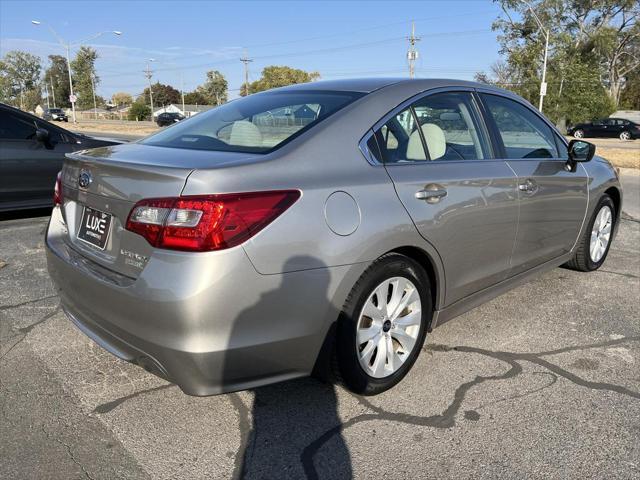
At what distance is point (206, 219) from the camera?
2145 mm

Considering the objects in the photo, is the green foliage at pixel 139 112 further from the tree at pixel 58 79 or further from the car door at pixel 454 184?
the car door at pixel 454 184

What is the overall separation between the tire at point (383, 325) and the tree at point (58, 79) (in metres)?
126

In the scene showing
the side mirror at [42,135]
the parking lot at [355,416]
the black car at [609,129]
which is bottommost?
the parking lot at [355,416]

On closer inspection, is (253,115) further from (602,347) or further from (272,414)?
(602,347)

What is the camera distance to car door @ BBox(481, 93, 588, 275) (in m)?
3.64

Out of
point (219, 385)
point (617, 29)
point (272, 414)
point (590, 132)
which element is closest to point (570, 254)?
point (272, 414)

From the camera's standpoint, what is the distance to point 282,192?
231 centimetres

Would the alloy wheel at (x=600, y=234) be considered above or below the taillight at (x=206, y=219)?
below

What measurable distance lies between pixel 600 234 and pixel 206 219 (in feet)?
13.6

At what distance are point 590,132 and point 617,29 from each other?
2021 centimetres

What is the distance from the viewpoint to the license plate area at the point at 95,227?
2510mm

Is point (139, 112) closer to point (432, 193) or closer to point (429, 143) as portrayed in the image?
point (429, 143)

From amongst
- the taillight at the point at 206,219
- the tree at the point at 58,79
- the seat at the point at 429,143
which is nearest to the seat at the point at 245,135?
the taillight at the point at 206,219

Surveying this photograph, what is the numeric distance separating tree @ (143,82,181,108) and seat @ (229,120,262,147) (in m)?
113
